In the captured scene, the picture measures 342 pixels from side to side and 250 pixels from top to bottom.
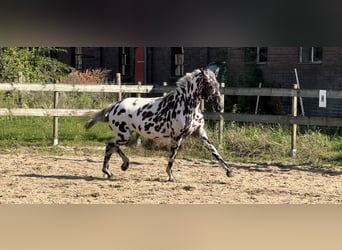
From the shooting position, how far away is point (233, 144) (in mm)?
12320

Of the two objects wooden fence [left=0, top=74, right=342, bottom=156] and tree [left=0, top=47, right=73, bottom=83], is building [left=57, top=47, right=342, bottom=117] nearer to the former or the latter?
tree [left=0, top=47, right=73, bottom=83]

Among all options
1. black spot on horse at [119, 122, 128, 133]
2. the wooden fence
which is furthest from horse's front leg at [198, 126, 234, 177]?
the wooden fence

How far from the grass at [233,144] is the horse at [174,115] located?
247 centimetres

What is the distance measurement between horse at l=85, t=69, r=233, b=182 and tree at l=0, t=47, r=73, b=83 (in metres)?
8.94

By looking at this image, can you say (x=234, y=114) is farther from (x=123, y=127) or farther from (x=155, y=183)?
(x=155, y=183)

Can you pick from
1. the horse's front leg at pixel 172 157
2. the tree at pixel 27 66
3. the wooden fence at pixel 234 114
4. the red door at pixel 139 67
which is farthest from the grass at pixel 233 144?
the red door at pixel 139 67

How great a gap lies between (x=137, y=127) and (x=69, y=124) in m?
6.48

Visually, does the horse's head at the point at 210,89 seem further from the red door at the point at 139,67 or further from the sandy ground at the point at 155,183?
the red door at the point at 139,67

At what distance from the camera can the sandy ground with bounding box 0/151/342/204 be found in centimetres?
732

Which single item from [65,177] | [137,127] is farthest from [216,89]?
[65,177]

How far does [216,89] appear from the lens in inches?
353

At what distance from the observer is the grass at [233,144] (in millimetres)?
11484

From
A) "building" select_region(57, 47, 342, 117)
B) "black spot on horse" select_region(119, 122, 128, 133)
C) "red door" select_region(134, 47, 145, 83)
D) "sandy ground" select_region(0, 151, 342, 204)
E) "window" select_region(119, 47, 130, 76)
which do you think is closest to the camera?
"sandy ground" select_region(0, 151, 342, 204)
